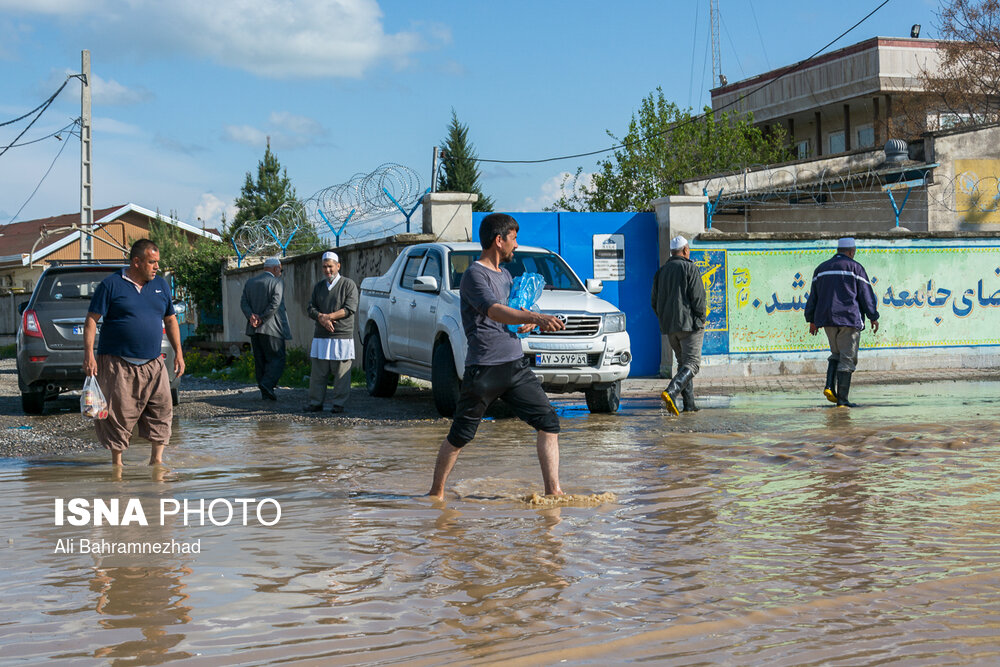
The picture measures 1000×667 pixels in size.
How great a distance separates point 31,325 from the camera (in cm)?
1210

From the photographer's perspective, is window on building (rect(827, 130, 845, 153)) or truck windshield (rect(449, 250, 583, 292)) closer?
truck windshield (rect(449, 250, 583, 292))

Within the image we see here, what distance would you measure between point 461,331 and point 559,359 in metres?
1.03

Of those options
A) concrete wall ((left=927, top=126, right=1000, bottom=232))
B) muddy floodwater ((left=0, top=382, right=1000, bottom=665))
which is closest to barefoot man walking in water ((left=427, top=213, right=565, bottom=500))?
muddy floodwater ((left=0, top=382, right=1000, bottom=665))

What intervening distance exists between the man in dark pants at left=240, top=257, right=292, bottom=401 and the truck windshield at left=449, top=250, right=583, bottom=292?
2.58m

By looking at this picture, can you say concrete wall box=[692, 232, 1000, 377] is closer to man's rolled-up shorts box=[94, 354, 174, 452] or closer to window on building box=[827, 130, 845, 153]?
man's rolled-up shorts box=[94, 354, 174, 452]

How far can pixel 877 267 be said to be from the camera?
17.1 m

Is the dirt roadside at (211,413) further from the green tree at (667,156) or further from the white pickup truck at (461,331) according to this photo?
the green tree at (667,156)

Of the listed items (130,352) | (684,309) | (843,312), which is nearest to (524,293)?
(130,352)

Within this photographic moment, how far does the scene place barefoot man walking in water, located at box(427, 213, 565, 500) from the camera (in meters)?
6.41

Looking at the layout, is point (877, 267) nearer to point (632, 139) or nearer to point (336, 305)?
point (336, 305)

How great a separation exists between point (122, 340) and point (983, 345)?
14365mm

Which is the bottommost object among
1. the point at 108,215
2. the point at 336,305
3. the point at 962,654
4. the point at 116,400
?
the point at 962,654

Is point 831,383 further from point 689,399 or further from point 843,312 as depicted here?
point 689,399

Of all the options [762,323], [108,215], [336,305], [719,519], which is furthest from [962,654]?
[108,215]
